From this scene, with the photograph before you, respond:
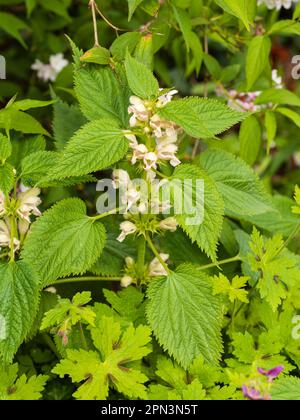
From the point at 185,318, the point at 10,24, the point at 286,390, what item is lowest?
the point at 286,390

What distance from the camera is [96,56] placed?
131 cm

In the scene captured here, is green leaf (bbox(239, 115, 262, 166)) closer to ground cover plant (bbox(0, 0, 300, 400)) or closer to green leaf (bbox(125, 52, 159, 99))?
ground cover plant (bbox(0, 0, 300, 400))

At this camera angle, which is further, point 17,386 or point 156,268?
point 156,268

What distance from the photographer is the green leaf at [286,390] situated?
1.20m

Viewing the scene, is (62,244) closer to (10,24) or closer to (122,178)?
(122,178)

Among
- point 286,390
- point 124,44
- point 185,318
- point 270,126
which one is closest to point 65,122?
point 124,44

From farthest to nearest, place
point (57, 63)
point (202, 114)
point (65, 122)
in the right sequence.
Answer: point (57, 63) → point (65, 122) → point (202, 114)

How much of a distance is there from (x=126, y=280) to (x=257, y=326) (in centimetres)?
30

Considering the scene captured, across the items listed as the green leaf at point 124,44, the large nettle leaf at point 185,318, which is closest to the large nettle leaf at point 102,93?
the green leaf at point 124,44

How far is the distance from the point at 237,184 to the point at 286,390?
40 cm

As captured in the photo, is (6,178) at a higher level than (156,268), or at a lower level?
higher

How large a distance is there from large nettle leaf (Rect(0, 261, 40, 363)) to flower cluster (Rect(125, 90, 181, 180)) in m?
0.26

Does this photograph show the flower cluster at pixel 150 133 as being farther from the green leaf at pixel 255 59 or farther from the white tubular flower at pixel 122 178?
the green leaf at pixel 255 59

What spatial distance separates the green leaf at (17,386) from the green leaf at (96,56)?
56 centimetres
